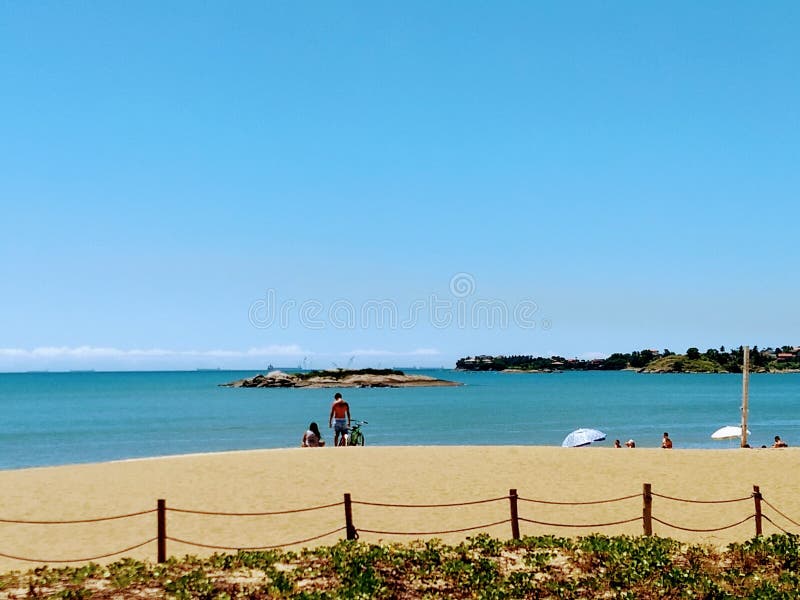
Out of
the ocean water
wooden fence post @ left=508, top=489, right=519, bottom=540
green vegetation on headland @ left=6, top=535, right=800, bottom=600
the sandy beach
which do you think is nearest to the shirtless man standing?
the sandy beach

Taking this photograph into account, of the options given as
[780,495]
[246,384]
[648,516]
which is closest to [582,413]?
[780,495]

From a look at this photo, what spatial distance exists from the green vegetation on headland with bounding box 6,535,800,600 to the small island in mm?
140539

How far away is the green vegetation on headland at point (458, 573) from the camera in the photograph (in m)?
10.9

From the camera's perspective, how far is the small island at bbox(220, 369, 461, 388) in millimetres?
153500

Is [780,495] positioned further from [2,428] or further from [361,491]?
[2,428]

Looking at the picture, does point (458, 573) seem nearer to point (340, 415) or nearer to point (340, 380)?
point (340, 415)

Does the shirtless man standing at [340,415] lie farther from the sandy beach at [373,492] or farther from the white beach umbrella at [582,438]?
the white beach umbrella at [582,438]

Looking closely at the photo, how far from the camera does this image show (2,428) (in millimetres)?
69688

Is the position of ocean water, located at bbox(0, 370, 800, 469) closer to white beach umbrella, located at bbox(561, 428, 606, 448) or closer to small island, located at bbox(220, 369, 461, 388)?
white beach umbrella, located at bbox(561, 428, 606, 448)

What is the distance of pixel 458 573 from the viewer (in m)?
11.7

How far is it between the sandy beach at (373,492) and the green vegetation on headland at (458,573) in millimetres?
2332

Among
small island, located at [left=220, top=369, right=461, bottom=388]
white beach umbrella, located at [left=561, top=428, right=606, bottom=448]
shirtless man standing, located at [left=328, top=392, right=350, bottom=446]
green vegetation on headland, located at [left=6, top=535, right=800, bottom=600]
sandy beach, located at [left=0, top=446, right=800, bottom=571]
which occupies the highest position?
shirtless man standing, located at [left=328, top=392, right=350, bottom=446]

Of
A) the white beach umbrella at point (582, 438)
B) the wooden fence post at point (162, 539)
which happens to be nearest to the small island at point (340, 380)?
the white beach umbrella at point (582, 438)

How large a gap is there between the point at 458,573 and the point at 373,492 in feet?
27.9
